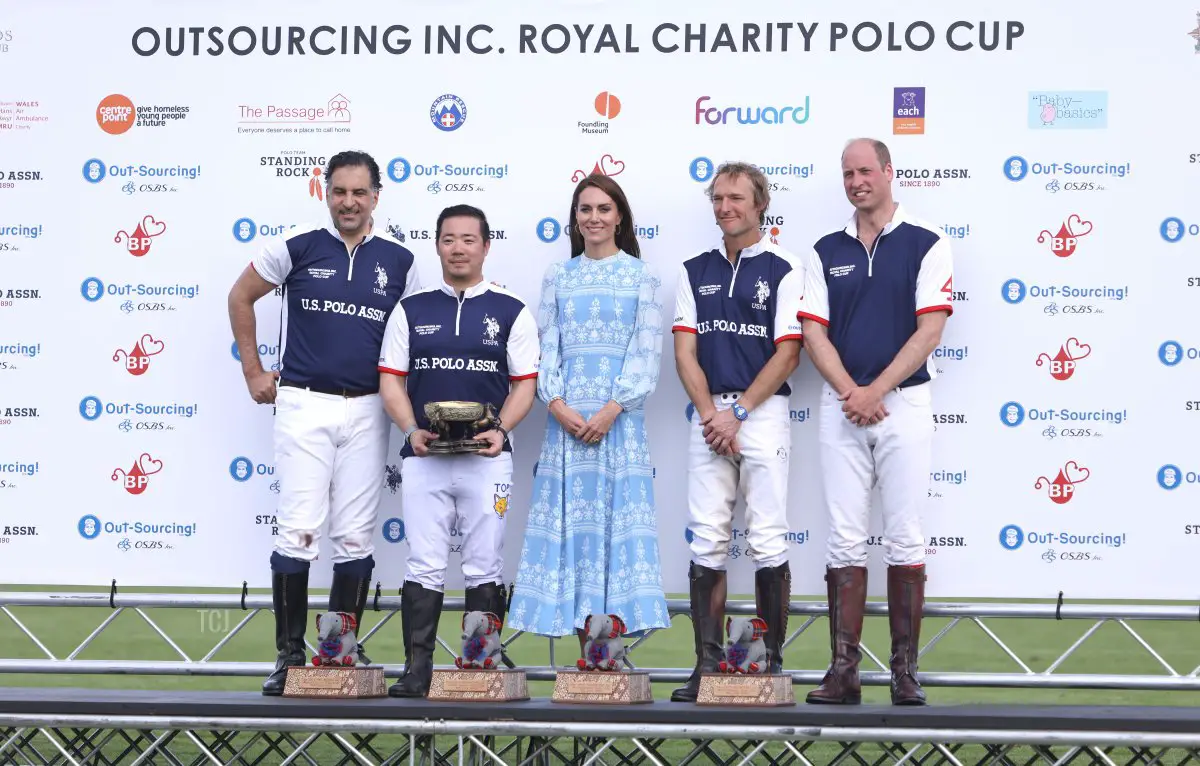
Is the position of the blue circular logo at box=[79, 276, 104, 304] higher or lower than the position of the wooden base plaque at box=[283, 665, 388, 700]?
higher

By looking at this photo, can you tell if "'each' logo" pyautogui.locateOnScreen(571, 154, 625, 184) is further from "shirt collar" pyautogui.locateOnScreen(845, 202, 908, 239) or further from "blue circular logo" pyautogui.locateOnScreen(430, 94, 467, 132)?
"shirt collar" pyautogui.locateOnScreen(845, 202, 908, 239)

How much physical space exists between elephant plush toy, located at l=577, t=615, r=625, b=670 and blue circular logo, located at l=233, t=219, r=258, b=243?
2189mm

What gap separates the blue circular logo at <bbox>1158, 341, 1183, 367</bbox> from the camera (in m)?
5.13

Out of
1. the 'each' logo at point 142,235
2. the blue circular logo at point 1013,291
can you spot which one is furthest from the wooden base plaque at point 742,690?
the 'each' logo at point 142,235

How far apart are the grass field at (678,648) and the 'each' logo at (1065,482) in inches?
199

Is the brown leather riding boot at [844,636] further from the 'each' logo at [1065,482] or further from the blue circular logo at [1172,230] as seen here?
the blue circular logo at [1172,230]

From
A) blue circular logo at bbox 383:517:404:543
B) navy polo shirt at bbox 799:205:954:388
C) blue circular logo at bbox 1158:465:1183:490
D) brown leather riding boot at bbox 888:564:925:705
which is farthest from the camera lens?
blue circular logo at bbox 383:517:404:543

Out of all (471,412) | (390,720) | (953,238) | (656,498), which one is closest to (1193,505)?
(953,238)

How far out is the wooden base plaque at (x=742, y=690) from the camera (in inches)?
172

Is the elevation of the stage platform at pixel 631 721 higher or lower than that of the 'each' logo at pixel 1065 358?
lower

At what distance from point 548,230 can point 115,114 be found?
1.87 metres

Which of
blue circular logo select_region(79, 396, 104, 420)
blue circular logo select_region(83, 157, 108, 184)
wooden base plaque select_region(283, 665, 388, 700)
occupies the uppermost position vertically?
blue circular logo select_region(83, 157, 108, 184)

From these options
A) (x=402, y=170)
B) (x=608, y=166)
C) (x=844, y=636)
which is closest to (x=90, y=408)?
(x=402, y=170)

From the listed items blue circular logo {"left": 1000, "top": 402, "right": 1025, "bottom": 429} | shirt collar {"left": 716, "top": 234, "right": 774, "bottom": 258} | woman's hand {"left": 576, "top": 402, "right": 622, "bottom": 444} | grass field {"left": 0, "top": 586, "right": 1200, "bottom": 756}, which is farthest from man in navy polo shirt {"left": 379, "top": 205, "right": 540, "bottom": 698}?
grass field {"left": 0, "top": 586, "right": 1200, "bottom": 756}
